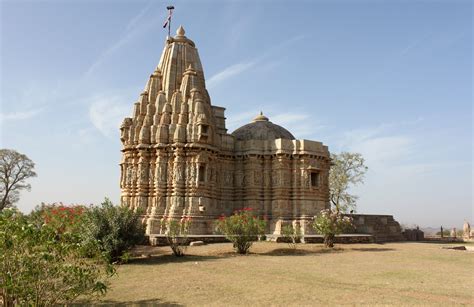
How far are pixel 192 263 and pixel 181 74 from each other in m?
18.2

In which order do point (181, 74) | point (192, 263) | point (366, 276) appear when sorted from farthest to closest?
1. point (181, 74)
2. point (192, 263)
3. point (366, 276)

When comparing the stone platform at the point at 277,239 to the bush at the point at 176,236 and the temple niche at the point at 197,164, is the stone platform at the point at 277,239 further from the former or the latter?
the bush at the point at 176,236

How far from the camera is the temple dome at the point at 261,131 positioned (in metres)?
30.8

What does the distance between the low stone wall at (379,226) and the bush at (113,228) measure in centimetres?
1787

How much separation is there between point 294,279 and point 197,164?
15.7 m

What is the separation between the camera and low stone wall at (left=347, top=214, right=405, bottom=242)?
1114 inches

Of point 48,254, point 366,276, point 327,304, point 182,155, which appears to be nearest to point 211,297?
point 327,304

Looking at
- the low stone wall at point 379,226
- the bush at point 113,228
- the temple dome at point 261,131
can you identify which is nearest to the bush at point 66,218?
the bush at point 113,228

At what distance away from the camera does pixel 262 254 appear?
714 inches

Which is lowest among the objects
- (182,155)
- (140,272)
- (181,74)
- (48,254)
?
(140,272)

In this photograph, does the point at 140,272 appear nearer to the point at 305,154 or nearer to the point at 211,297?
the point at 211,297

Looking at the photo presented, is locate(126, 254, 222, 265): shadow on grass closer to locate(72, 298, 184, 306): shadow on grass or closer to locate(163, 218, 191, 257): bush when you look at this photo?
locate(163, 218, 191, 257): bush

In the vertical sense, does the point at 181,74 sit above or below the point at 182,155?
above

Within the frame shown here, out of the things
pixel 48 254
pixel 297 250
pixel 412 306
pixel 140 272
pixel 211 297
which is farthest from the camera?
pixel 297 250
